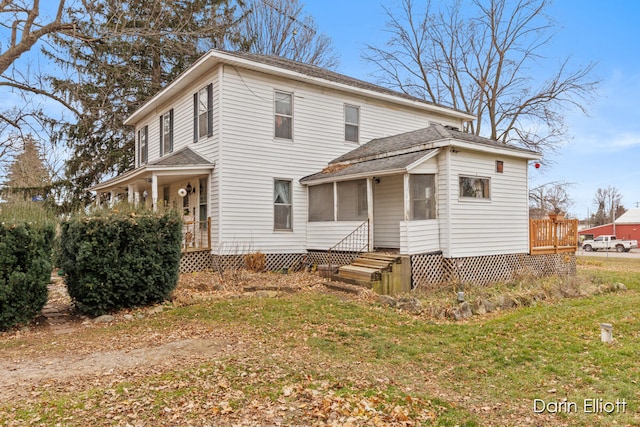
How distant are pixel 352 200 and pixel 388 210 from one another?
1297mm

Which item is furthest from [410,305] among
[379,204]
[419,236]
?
[379,204]

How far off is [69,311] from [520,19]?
26.8 m

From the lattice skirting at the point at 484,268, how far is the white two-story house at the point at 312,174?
22 centimetres

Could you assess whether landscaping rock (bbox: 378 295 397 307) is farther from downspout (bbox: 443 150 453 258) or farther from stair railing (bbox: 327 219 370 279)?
downspout (bbox: 443 150 453 258)

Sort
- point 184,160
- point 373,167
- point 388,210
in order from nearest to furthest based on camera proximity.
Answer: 1. point 373,167
2. point 184,160
3. point 388,210

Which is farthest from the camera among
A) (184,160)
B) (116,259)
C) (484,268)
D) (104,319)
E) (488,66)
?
(488,66)

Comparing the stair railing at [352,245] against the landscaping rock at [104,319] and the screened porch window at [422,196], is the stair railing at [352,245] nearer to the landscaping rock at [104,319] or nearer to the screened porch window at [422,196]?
the screened porch window at [422,196]

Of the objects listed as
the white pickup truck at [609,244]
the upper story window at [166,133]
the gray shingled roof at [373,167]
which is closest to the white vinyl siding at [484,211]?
the gray shingled roof at [373,167]

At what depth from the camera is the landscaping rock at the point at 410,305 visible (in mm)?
7908

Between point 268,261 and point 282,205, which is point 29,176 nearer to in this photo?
point 282,205

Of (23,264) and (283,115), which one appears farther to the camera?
(283,115)

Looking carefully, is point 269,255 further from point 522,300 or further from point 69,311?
point 522,300

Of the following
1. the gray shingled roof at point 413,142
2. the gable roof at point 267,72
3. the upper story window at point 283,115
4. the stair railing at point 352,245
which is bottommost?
the stair railing at point 352,245

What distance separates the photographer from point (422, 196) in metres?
11.0
